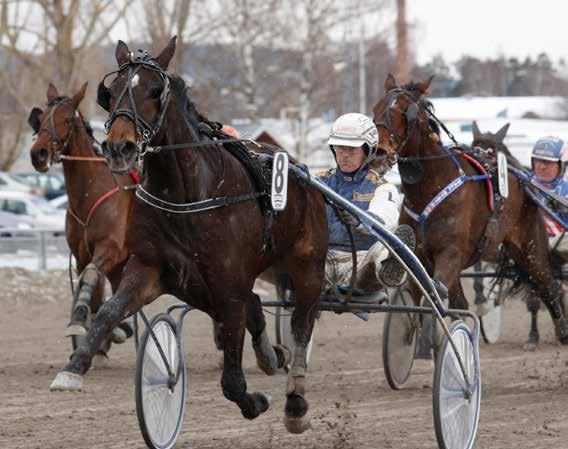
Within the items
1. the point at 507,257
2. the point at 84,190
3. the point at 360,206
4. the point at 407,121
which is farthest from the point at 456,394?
the point at 84,190

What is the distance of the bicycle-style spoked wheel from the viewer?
5406 millimetres

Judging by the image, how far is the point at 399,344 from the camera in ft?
26.5

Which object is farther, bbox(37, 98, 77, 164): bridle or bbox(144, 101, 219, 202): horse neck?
bbox(37, 98, 77, 164): bridle

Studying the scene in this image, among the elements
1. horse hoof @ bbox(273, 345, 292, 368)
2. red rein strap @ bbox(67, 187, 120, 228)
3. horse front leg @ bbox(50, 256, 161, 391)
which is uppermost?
red rein strap @ bbox(67, 187, 120, 228)

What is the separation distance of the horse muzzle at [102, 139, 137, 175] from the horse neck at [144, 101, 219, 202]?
432 millimetres

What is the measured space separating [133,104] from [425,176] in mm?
3337

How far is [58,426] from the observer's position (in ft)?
21.4

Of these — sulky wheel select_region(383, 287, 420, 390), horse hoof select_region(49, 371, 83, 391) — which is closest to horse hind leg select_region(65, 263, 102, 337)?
sulky wheel select_region(383, 287, 420, 390)

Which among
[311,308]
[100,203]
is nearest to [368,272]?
[311,308]

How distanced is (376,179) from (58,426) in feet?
6.93

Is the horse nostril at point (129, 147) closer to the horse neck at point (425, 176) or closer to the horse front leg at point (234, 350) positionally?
the horse front leg at point (234, 350)

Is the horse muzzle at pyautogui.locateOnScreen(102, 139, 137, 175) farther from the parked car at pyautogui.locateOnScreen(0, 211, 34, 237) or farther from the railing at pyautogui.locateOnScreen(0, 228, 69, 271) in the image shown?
the parked car at pyautogui.locateOnScreen(0, 211, 34, 237)

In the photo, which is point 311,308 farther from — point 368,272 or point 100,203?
point 100,203

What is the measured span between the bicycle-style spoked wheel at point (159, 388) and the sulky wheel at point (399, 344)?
87.2 inches
